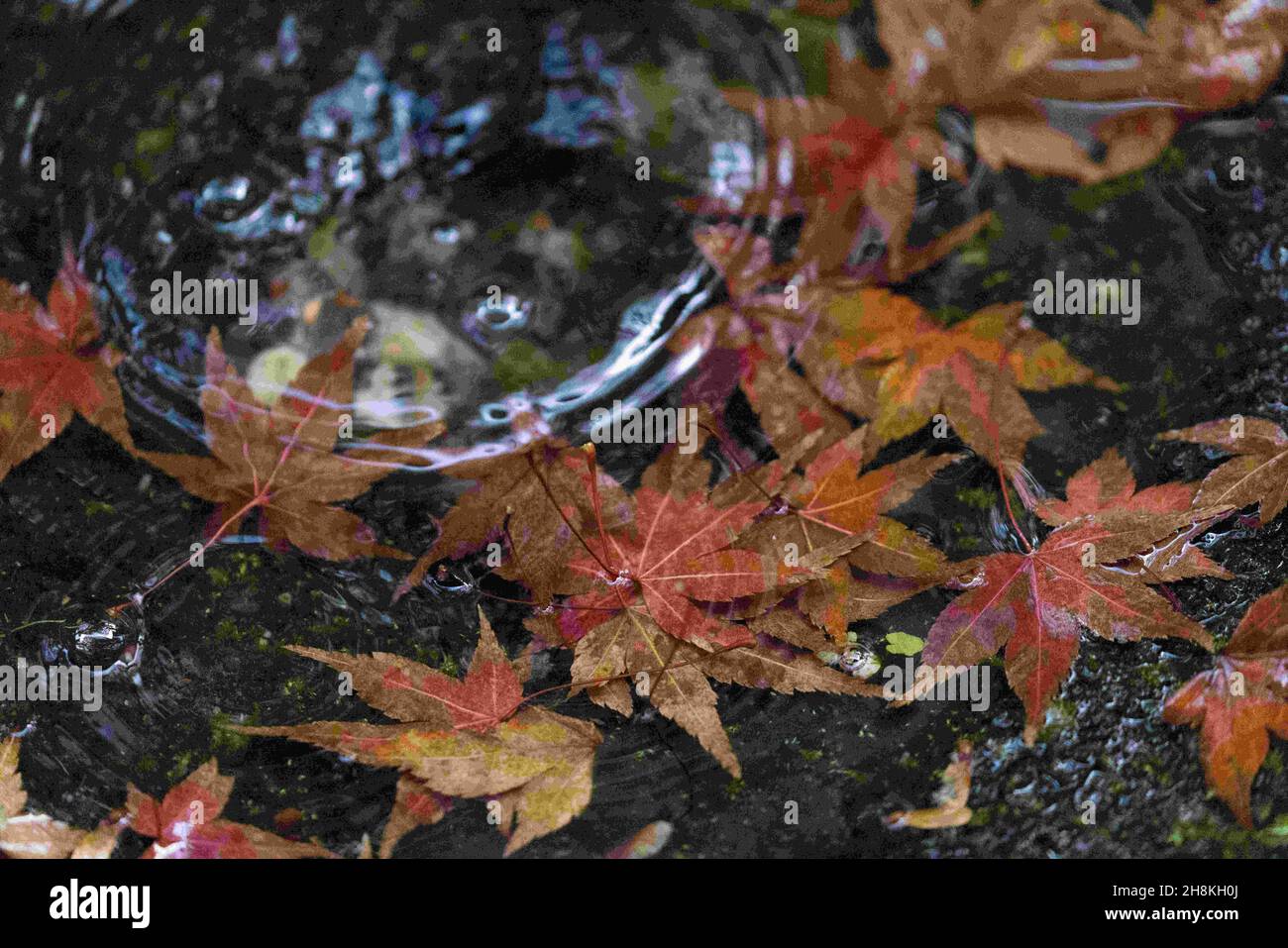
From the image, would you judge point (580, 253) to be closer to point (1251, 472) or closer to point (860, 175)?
point (860, 175)

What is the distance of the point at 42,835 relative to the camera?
619mm

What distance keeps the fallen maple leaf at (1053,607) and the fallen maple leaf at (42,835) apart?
506 mm

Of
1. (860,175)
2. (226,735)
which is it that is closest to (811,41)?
(860,175)

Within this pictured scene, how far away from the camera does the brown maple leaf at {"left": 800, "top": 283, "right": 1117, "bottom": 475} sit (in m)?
0.64

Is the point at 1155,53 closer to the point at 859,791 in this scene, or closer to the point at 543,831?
the point at 859,791

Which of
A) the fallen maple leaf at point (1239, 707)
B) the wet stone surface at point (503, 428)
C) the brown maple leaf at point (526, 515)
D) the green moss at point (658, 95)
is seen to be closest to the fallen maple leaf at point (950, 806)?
the wet stone surface at point (503, 428)

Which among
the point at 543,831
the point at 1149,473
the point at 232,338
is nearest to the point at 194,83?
the point at 232,338

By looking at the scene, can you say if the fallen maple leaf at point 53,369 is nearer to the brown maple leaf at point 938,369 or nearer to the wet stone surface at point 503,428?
the wet stone surface at point 503,428

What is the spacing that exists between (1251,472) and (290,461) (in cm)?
60

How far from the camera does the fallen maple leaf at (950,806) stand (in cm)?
62

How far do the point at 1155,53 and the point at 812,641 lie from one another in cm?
46

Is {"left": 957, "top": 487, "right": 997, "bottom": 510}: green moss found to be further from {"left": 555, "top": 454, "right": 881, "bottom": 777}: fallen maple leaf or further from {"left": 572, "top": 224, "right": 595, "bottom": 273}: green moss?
{"left": 572, "top": 224, "right": 595, "bottom": 273}: green moss

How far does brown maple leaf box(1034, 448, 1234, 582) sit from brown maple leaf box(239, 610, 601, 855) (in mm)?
318

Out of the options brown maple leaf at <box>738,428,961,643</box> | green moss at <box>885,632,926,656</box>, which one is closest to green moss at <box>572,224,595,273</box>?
brown maple leaf at <box>738,428,961,643</box>
